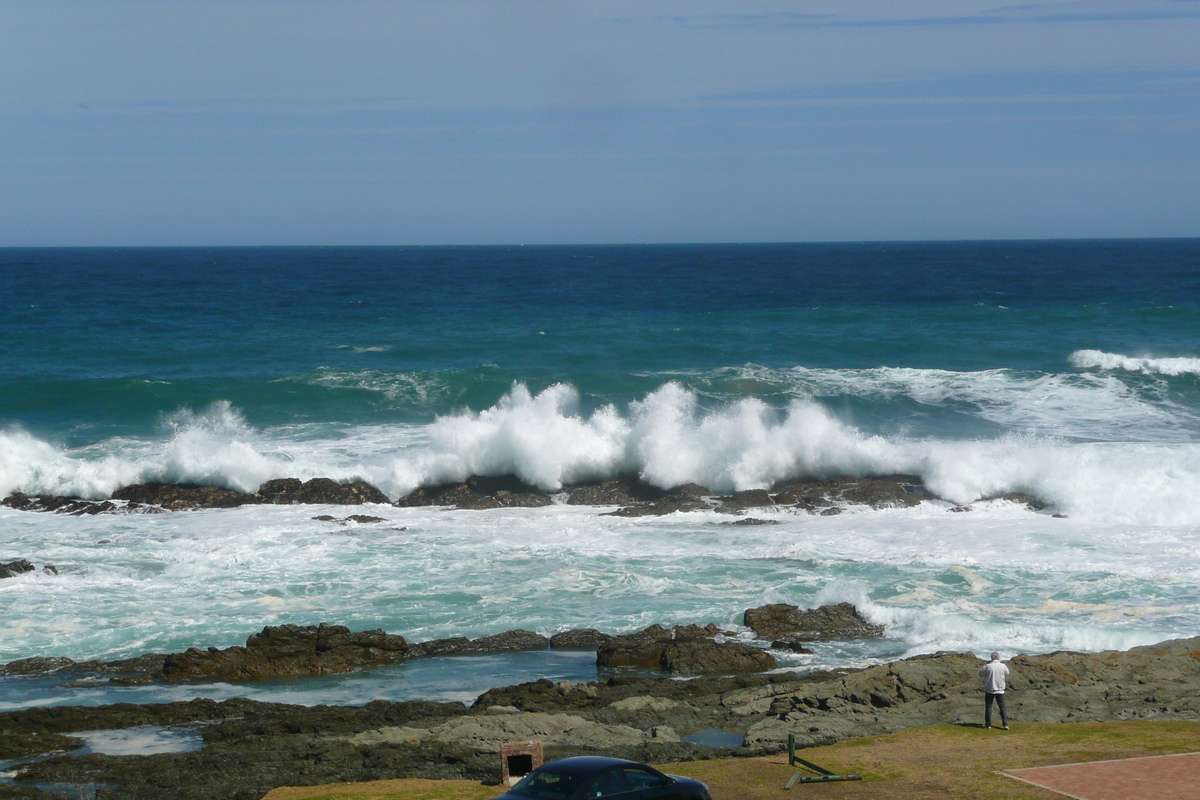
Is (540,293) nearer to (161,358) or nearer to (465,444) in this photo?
(161,358)

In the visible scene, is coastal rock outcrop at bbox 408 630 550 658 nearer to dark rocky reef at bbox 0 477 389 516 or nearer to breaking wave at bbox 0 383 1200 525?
dark rocky reef at bbox 0 477 389 516

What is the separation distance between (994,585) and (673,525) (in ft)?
25.8

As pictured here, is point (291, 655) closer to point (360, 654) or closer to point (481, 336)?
point (360, 654)

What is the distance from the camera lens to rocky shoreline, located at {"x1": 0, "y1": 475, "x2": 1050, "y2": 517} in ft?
94.0

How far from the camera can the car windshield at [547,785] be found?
10.4m

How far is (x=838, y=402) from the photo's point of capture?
39656mm

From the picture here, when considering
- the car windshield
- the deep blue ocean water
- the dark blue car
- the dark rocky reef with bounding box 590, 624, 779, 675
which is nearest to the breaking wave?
the deep blue ocean water

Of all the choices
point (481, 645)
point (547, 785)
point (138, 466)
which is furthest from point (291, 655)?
point (138, 466)

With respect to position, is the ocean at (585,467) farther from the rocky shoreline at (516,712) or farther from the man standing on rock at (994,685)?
the man standing on rock at (994,685)

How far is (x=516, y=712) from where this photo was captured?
15.6m

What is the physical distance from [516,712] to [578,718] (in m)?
0.89

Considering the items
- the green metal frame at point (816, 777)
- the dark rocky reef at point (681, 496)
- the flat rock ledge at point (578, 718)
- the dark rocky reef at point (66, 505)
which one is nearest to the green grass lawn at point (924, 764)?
the green metal frame at point (816, 777)

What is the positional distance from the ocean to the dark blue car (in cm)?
676

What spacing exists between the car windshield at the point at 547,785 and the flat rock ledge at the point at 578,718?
2.81 metres
